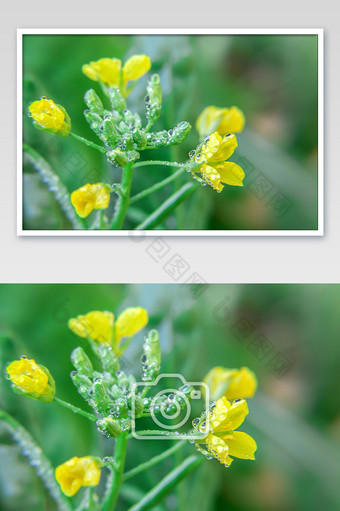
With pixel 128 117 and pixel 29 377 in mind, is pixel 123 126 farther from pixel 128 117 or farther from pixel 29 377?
pixel 29 377

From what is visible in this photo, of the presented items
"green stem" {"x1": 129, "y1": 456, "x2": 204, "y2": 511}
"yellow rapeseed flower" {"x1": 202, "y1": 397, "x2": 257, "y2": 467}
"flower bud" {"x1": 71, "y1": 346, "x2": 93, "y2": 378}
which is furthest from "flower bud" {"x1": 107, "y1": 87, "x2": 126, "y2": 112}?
"green stem" {"x1": 129, "y1": 456, "x2": 204, "y2": 511}

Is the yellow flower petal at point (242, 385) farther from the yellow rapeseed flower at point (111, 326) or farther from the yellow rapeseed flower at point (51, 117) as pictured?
the yellow rapeseed flower at point (51, 117)

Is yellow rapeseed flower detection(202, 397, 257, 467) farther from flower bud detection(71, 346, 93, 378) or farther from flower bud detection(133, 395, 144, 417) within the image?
flower bud detection(71, 346, 93, 378)

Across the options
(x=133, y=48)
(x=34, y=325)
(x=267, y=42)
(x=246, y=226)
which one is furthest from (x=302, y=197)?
(x=34, y=325)

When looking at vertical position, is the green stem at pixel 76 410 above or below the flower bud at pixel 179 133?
below

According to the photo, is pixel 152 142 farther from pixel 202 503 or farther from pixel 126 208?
pixel 202 503

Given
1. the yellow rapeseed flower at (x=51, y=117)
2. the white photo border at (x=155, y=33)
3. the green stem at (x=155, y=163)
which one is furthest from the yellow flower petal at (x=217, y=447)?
the yellow rapeseed flower at (x=51, y=117)

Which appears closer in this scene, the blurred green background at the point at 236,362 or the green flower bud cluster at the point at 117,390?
the green flower bud cluster at the point at 117,390
